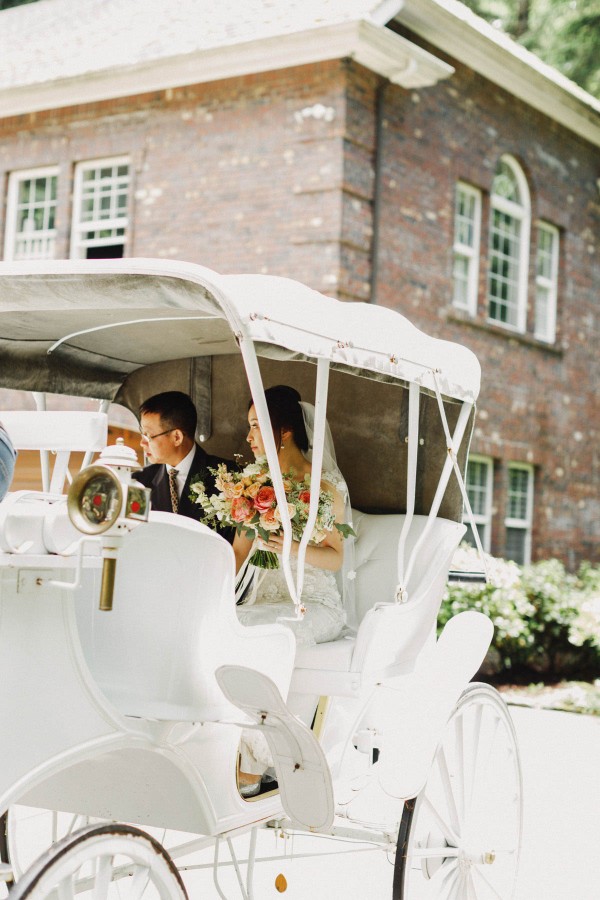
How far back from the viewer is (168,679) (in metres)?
3.39

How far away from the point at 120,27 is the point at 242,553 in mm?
11591

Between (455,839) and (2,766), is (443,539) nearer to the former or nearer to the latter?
(455,839)

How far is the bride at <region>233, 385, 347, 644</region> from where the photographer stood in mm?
4504

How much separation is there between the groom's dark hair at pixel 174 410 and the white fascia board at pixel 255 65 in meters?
7.24

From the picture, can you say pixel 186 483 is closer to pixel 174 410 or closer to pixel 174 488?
pixel 174 488

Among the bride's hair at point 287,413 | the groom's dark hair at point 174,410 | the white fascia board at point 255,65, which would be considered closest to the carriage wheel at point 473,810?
the bride's hair at point 287,413

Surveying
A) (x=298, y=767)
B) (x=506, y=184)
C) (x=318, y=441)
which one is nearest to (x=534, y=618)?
(x=506, y=184)

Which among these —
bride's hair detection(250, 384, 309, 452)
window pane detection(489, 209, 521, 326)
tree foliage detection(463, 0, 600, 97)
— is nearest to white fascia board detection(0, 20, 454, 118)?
window pane detection(489, 209, 521, 326)

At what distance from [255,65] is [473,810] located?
9315mm

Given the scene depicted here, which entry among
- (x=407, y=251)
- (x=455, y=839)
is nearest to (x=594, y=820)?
(x=455, y=839)

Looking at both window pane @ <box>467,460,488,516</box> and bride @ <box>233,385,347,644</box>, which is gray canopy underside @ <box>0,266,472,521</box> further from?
window pane @ <box>467,460,488,516</box>

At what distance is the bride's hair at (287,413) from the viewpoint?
4.99 meters

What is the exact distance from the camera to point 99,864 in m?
3.02

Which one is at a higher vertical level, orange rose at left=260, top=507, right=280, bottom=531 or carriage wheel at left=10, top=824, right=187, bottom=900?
orange rose at left=260, top=507, right=280, bottom=531
